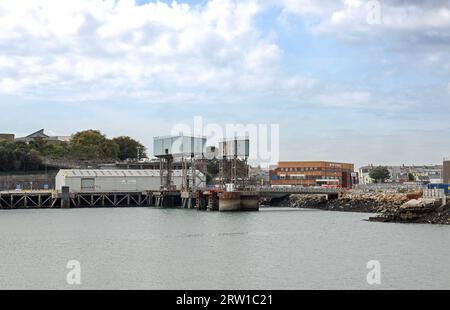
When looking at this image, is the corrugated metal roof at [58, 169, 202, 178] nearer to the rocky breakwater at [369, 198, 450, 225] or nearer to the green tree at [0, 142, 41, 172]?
the green tree at [0, 142, 41, 172]

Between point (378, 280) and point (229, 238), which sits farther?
point (229, 238)

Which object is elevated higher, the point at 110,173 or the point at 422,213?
the point at 110,173

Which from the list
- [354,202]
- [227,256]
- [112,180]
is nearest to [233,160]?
[354,202]

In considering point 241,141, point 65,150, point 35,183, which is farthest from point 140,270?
point 65,150

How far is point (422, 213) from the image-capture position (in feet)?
269

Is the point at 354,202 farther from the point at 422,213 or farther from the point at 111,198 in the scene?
the point at 111,198

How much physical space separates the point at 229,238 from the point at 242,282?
79.2 feet

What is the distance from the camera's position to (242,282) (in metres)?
40.2

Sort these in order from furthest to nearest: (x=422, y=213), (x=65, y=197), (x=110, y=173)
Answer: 1. (x=110, y=173)
2. (x=65, y=197)
3. (x=422, y=213)

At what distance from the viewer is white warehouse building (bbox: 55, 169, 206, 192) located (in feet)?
494

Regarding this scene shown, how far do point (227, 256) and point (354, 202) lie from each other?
79.2m

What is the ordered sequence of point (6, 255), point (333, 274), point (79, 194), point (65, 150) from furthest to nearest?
point (65, 150) → point (79, 194) → point (6, 255) → point (333, 274)
